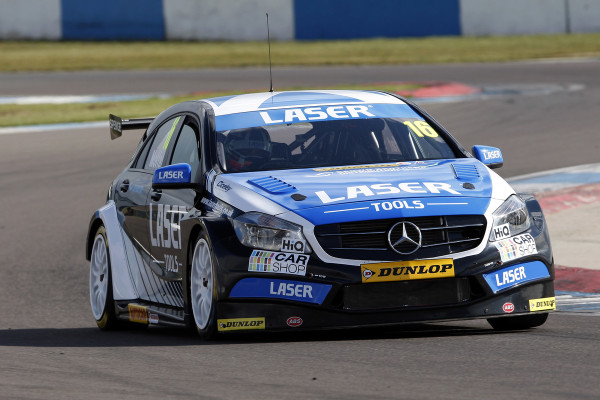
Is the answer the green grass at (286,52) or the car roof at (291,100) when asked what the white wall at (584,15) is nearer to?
the green grass at (286,52)

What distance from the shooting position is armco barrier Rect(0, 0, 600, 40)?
42.4 m

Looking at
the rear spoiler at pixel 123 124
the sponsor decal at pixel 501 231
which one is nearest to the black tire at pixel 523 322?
the sponsor decal at pixel 501 231

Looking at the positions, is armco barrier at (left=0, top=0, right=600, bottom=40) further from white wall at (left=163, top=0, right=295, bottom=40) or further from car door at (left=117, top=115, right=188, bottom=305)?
car door at (left=117, top=115, right=188, bottom=305)

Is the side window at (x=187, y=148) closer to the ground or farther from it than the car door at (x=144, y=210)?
farther from it

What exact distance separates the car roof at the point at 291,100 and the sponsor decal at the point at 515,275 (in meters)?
1.89

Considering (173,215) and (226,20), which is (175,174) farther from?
(226,20)

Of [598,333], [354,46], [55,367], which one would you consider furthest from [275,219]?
[354,46]

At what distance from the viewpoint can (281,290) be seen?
6.81 meters

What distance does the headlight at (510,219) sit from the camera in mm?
6965

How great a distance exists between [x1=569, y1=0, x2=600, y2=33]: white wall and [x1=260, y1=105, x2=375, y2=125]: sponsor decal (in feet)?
117

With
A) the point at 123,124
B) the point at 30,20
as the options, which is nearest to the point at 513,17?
the point at 30,20

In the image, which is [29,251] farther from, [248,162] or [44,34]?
[44,34]

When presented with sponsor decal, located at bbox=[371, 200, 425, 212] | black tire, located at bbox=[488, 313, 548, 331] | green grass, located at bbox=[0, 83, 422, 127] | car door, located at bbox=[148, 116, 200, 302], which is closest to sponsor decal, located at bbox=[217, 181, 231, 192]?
car door, located at bbox=[148, 116, 200, 302]

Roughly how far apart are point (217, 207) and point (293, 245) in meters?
0.66
